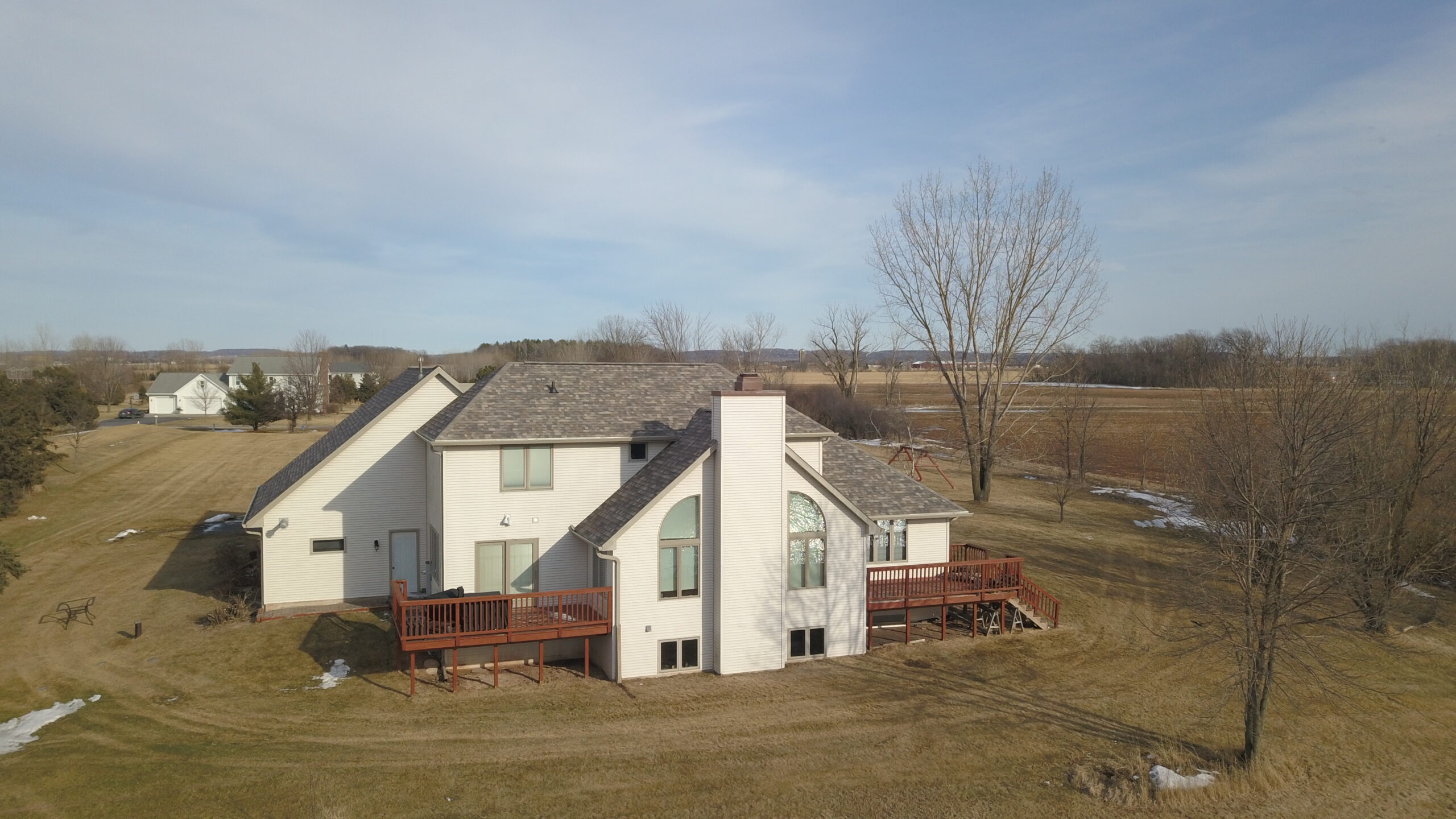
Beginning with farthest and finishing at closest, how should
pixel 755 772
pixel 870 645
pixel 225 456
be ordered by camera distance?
pixel 225 456, pixel 870 645, pixel 755 772

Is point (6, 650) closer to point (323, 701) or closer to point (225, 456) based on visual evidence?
point (323, 701)

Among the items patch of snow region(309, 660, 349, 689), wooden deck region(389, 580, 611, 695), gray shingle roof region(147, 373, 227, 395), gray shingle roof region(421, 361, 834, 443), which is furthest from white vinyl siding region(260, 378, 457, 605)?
gray shingle roof region(147, 373, 227, 395)

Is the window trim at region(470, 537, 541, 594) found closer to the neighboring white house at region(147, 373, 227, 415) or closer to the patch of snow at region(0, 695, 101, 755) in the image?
the patch of snow at region(0, 695, 101, 755)

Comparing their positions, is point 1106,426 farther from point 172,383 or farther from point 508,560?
point 172,383

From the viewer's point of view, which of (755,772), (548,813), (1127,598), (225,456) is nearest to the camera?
(548,813)

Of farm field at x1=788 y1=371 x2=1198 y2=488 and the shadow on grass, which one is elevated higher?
farm field at x1=788 y1=371 x2=1198 y2=488

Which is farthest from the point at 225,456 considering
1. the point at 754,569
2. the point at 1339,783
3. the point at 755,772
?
the point at 1339,783

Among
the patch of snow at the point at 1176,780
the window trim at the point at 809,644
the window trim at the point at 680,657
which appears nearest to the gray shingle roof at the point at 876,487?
the window trim at the point at 809,644

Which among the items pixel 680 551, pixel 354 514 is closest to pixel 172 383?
pixel 354 514
